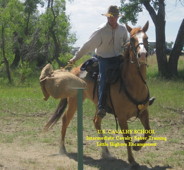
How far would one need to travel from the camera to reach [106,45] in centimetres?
598

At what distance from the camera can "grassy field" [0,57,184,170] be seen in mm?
5758

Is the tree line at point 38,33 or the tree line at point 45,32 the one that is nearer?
the tree line at point 45,32

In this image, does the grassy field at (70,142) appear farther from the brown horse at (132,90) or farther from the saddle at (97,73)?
the saddle at (97,73)

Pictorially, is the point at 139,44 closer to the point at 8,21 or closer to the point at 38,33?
the point at 8,21

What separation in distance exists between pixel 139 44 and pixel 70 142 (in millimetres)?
3134

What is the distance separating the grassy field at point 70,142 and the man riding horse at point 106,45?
3.40 ft

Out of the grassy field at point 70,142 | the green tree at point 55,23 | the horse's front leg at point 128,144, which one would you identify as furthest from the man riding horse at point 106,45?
the green tree at point 55,23

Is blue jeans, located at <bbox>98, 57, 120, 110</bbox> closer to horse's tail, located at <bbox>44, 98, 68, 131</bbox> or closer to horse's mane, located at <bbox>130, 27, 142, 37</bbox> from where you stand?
horse's mane, located at <bbox>130, 27, 142, 37</bbox>

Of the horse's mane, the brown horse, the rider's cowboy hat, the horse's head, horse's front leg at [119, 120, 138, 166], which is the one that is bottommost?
horse's front leg at [119, 120, 138, 166]

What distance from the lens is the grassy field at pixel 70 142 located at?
576 cm

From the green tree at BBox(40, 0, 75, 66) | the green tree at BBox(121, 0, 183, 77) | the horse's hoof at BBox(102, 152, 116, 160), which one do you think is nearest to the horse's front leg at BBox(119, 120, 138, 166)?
the horse's hoof at BBox(102, 152, 116, 160)

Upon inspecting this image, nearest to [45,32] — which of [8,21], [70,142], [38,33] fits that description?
[38,33]

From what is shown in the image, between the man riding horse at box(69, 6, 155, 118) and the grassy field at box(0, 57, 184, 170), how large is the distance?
3.40ft

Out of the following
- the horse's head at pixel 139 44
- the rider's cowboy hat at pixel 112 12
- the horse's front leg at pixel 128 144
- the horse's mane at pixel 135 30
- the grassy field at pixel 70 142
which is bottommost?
the grassy field at pixel 70 142
